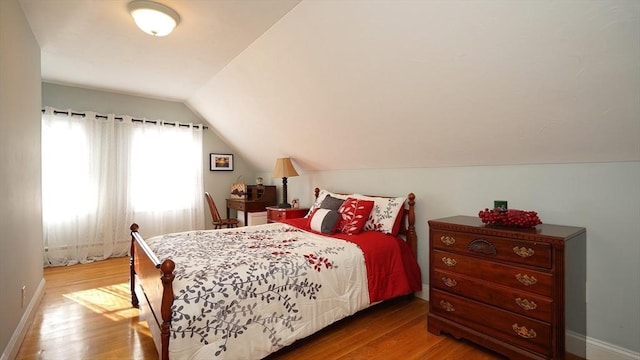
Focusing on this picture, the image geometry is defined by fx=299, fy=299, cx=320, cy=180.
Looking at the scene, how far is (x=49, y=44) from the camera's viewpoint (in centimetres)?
294

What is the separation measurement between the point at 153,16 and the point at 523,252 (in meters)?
3.02

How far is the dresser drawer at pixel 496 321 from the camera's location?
1.73 metres

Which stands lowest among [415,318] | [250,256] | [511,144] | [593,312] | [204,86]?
[415,318]

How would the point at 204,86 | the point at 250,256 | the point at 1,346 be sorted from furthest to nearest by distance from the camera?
1. the point at 204,86
2. the point at 250,256
3. the point at 1,346

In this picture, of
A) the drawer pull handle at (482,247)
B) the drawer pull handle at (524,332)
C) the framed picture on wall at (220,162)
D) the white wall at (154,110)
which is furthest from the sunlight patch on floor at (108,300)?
the drawer pull handle at (524,332)

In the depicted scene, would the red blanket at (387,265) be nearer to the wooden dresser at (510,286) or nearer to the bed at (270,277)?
the bed at (270,277)

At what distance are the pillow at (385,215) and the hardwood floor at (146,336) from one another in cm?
70

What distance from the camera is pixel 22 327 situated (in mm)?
2184

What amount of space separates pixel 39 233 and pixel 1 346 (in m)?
1.58

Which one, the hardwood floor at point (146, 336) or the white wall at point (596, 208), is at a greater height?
the white wall at point (596, 208)

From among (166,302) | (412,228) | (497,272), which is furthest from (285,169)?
(497,272)

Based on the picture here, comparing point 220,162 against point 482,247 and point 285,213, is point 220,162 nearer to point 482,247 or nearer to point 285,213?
point 285,213

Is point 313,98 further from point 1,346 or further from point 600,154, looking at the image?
point 1,346

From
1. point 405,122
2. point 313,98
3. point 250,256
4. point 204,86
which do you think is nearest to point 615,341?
point 405,122
